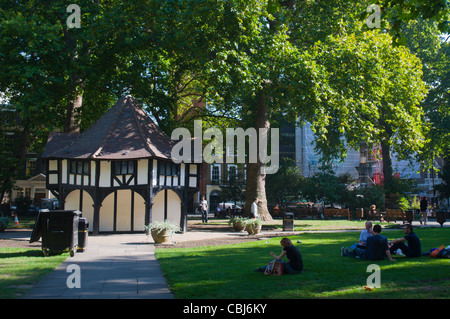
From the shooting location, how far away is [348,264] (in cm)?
1119

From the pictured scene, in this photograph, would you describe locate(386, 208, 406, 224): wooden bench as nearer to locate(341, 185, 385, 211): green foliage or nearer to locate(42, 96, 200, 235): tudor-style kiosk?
locate(341, 185, 385, 211): green foliage

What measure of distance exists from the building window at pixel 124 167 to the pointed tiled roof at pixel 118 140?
0.62m

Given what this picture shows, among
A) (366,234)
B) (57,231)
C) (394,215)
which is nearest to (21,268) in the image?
(57,231)

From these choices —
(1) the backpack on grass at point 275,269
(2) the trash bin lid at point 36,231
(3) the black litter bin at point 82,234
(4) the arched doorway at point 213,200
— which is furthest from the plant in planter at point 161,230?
(4) the arched doorway at point 213,200

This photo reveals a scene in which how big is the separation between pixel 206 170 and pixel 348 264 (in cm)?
5054

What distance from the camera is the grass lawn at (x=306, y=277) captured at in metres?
7.89

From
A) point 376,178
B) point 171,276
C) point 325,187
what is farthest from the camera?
point 376,178

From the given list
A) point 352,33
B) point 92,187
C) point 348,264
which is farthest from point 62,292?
point 352,33

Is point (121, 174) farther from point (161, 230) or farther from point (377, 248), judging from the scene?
point (377, 248)

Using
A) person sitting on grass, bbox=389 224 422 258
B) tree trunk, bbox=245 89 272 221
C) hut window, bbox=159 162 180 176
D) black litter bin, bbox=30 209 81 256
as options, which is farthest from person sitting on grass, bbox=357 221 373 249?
tree trunk, bbox=245 89 272 221

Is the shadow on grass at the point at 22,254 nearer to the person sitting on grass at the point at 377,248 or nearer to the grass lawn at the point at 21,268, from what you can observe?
the grass lawn at the point at 21,268

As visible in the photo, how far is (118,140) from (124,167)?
1.60 meters

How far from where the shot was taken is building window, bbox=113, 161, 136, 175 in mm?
22062

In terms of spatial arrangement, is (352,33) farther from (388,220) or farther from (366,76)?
(388,220)
